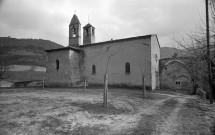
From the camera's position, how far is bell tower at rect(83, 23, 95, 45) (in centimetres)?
2294

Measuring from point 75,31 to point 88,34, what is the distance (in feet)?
8.13

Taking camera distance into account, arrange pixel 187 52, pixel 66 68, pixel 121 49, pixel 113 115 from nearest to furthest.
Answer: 1. pixel 113 115
2. pixel 187 52
3. pixel 121 49
4. pixel 66 68

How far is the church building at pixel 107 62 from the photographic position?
16.1 metres

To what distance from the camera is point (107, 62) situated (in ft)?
54.3

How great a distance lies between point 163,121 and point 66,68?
631 inches

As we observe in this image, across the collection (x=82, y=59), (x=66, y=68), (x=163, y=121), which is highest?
(x=82, y=59)

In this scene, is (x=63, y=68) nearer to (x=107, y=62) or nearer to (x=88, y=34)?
(x=107, y=62)

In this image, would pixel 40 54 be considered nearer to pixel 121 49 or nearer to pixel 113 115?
pixel 121 49

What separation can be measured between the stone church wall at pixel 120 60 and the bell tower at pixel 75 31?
3.88 metres

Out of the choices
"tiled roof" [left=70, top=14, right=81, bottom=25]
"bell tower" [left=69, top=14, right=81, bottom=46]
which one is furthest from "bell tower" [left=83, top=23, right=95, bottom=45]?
"tiled roof" [left=70, top=14, right=81, bottom=25]

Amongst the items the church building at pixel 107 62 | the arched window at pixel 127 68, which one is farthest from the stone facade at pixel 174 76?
the arched window at pixel 127 68

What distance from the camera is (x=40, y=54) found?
46125 millimetres

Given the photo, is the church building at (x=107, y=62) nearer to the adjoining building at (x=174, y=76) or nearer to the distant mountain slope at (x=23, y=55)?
the adjoining building at (x=174, y=76)

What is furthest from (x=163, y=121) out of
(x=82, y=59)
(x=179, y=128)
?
(x=82, y=59)
